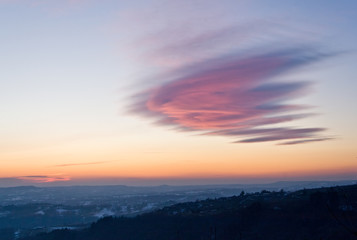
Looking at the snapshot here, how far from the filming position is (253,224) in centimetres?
11475

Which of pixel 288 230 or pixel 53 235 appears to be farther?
pixel 53 235

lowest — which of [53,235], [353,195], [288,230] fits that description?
[53,235]

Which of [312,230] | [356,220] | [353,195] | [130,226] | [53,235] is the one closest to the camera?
[356,220]

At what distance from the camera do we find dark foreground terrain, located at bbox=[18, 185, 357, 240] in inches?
3797

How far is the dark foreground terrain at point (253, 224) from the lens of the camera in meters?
96.4

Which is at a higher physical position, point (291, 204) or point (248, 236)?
point (291, 204)

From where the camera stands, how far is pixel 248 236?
105 metres

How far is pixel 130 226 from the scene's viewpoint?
152 meters

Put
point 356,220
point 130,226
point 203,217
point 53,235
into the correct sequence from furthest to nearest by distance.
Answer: point 53,235 → point 130,226 → point 203,217 → point 356,220

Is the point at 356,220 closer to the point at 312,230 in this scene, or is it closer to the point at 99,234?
the point at 312,230

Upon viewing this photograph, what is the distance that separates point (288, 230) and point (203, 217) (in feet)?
135

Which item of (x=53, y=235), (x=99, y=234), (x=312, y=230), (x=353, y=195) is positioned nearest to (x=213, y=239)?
(x=312, y=230)

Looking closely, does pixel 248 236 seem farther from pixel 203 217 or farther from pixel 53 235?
pixel 53 235

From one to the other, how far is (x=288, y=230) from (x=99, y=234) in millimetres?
83673
